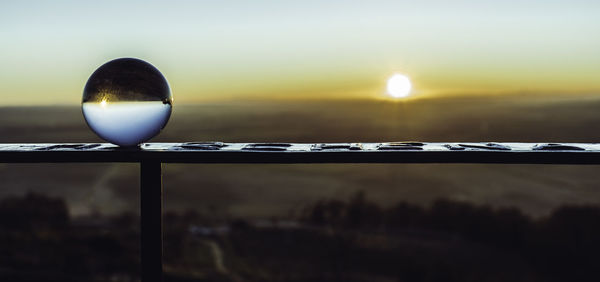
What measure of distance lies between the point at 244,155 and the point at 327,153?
9.3 inches

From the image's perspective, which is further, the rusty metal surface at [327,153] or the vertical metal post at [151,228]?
the vertical metal post at [151,228]

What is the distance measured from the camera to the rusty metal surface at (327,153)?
141 cm

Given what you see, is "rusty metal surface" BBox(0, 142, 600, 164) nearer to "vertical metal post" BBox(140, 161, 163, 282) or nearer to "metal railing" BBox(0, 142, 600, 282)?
"metal railing" BBox(0, 142, 600, 282)

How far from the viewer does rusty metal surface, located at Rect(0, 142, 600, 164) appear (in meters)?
1.41

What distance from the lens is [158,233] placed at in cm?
163

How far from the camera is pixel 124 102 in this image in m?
1.55

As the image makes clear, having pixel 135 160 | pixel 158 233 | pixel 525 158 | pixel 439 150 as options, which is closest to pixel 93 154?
pixel 135 160

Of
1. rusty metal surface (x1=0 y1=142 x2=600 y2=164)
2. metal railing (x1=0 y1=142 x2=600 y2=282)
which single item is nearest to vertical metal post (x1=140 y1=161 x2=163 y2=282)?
metal railing (x1=0 y1=142 x2=600 y2=282)

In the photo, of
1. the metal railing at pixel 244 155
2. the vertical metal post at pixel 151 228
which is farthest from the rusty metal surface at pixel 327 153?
the vertical metal post at pixel 151 228

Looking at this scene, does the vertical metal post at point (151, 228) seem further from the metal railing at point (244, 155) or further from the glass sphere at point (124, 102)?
the glass sphere at point (124, 102)

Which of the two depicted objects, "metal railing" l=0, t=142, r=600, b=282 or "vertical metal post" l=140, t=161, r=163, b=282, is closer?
"metal railing" l=0, t=142, r=600, b=282

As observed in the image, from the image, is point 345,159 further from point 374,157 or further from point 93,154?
point 93,154

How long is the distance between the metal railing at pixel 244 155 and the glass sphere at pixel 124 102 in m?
0.05

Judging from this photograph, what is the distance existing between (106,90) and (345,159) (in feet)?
2.46
